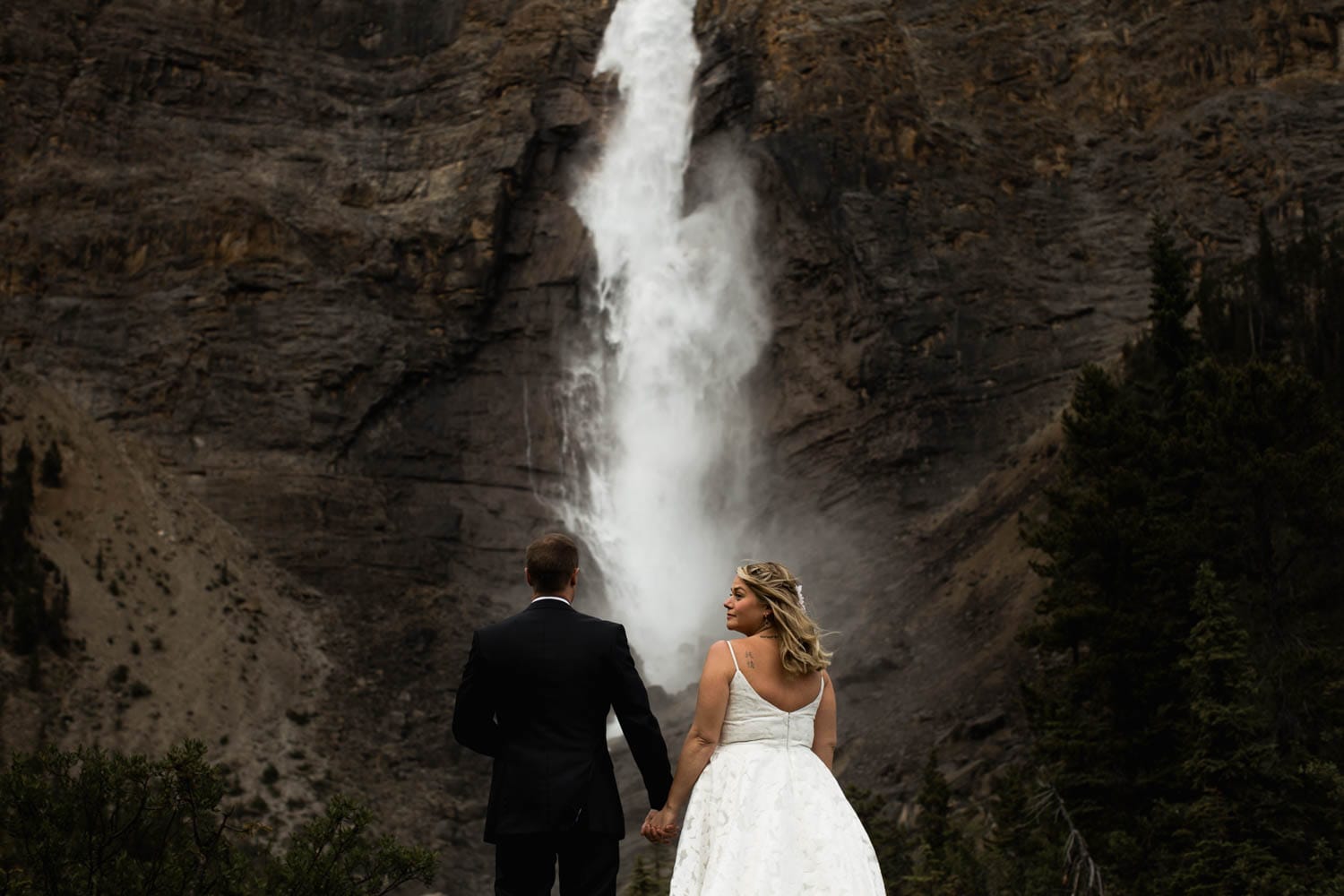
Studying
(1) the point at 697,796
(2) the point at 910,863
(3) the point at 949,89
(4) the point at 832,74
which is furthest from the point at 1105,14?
(1) the point at 697,796

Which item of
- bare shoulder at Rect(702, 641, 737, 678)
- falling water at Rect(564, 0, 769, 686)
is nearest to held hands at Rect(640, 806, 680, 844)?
bare shoulder at Rect(702, 641, 737, 678)

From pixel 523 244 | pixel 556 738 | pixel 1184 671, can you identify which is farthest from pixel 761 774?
pixel 523 244

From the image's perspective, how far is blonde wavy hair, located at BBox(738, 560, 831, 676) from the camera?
24.8ft

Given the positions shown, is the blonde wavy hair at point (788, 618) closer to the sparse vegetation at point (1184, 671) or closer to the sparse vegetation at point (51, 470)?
the sparse vegetation at point (1184, 671)

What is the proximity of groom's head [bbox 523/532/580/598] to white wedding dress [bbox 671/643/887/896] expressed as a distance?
973 mm

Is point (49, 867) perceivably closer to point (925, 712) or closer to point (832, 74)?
point (925, 712)

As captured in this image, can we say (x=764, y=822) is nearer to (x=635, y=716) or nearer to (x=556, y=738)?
(x=635, y=716)

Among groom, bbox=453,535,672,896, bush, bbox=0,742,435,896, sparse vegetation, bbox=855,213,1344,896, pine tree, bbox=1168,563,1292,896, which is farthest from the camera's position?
sparse vegetation, bbox=855,213,1344,896

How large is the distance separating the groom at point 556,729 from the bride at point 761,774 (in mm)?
322

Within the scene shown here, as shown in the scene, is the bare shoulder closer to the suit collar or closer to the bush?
the suit collar

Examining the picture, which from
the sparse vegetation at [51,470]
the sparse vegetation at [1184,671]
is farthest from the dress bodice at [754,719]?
the sparse vegetation at [51,470]

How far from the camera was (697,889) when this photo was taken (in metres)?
7.69

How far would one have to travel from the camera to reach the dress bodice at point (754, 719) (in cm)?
765

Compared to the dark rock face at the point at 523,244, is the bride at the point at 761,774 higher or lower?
lower
